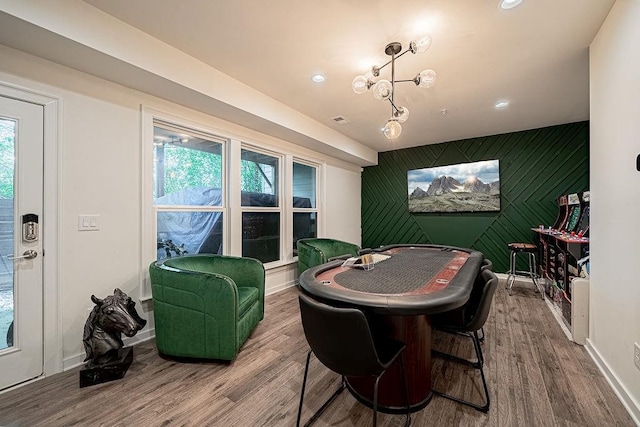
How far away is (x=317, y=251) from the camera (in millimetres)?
3811

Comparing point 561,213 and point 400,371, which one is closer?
point 400,371

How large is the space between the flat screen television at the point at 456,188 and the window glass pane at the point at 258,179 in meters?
3.11

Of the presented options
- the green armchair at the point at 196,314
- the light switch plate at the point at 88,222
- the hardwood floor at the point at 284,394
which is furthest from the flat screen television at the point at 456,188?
the light switch plate at the point at 88,222

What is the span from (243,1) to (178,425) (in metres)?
2.79

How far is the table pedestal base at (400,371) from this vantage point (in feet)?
5.47

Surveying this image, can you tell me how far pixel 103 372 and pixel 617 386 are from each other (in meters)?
3.62

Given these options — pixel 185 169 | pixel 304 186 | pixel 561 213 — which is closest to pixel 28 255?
pixel 185 169

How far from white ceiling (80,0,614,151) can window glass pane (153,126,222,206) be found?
932 millimetres

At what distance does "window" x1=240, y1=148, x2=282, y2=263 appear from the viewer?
150 inches

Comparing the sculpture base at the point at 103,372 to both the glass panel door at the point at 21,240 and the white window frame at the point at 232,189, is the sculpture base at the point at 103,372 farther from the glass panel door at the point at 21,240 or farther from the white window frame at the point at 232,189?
Result: the white window frame at the point at 232,189

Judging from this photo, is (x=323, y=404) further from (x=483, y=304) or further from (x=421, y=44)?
(x=421, y=44)

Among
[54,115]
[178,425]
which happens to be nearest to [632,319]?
[178,425]

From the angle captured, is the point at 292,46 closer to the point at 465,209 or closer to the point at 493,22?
the point at 493,22

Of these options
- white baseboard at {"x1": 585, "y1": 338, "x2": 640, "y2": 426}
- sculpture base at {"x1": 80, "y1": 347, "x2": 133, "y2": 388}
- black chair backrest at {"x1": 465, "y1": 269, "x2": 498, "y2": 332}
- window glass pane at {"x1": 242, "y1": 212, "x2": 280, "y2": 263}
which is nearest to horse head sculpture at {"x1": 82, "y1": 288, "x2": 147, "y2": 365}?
sculpture base at {"x1": 80, "y1": 347, "x2": 133, "y2": 388}
